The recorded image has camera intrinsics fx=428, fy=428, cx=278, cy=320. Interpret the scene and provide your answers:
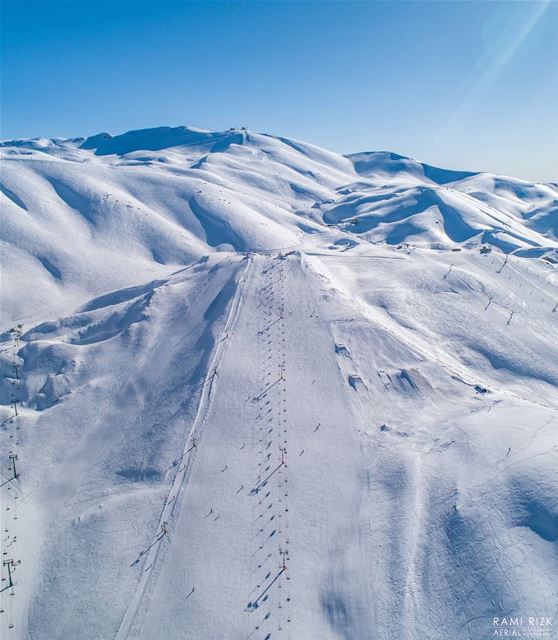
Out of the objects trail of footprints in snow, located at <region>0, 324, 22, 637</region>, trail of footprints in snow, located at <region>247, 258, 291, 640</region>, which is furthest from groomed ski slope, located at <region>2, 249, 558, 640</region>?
trail of footprints in snow, located at <region>0, 324, 22, 637</region>

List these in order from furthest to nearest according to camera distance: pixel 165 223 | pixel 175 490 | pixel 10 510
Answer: pixel 165 223, pixel 10 510, pixel 175 490

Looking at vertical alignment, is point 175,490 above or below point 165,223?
below

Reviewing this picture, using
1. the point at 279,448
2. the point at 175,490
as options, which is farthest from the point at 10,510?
the point at 279,448

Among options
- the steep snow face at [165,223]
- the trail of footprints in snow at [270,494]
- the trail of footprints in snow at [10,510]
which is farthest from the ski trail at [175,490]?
the steep snow face at [165,223]

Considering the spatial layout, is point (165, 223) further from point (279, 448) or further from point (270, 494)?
point (270, 494)

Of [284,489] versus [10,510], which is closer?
[284,489]

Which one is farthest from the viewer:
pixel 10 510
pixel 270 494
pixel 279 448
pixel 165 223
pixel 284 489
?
pixel 165 223

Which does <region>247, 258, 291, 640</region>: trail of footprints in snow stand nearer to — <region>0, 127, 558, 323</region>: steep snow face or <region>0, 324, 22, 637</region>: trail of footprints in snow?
<region>0, 324, 22, 637</region>: trail of footprints in snow

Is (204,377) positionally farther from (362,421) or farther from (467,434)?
(467,434)

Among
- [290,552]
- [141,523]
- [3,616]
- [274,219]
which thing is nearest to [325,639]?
[290,552]

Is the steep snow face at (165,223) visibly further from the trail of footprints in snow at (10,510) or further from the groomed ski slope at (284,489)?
the groomed ski slope at (284,489)
